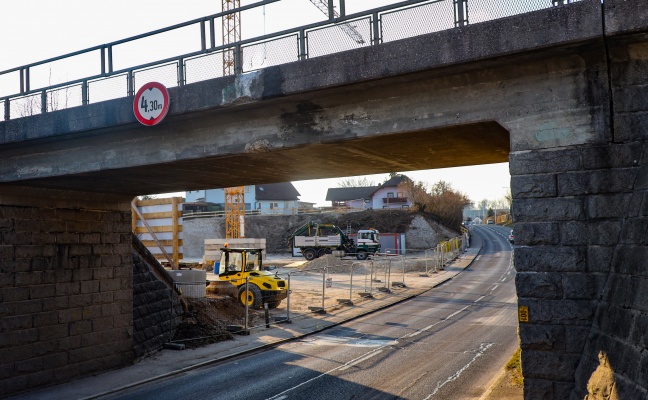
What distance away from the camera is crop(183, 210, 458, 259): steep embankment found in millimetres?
70938

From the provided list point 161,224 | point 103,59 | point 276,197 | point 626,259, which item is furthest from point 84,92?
point 276,197

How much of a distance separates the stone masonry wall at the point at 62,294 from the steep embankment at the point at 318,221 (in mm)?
57524

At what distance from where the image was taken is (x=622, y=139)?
6.42 metres

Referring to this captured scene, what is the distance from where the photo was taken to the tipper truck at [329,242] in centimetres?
5659

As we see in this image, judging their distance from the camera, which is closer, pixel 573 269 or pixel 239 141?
pixel 573 269

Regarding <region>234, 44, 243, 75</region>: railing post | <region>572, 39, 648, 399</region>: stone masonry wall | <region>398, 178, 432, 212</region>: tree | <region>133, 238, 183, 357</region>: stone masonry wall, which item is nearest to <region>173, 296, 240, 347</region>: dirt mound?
<region>133, 238, 183, 357</region>: stone masonry wall

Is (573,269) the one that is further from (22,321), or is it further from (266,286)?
(266,286)

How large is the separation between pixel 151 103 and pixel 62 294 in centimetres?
613

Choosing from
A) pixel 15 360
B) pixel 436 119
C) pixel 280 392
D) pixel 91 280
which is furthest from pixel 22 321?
pixel 436 119

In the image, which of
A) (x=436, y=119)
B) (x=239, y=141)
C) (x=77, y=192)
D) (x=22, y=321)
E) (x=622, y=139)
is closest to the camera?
(x=622, y=139)

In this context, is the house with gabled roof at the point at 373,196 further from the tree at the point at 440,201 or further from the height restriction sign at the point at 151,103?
the height restriction sign at the point at 151,103

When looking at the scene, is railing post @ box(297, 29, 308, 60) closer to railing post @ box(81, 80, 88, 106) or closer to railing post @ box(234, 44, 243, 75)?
railing post @ box(234, 44, 243, 75)

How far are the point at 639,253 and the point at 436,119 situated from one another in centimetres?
315

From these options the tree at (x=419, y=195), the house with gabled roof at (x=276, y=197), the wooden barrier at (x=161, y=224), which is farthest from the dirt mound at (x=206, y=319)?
the house with gabled roof at (x=276, y=197)
